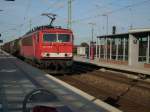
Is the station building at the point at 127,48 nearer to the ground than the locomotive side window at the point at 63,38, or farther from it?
nearer to the ground

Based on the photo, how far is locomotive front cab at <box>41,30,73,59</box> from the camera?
26.5m

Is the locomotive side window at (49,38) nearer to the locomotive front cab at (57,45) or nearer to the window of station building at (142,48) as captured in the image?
the locomotive front cab at (57,45)

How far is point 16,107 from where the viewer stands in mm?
11148

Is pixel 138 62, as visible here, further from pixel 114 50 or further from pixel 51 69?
pixel 51 69

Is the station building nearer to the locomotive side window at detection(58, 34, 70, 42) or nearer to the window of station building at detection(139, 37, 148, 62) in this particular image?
the window of station building at detection(139, 37, 148, 62)

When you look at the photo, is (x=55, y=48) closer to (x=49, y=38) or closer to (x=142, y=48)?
(x=49, y=38)

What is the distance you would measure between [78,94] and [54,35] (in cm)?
1293

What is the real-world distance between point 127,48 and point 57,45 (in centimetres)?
1634

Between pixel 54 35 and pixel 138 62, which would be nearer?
pixel 54 35

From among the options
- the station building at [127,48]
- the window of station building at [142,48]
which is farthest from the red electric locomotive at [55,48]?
the window of station building at [142,48]

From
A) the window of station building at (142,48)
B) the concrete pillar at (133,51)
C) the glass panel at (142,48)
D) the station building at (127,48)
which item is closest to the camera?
the station building at (127,48)

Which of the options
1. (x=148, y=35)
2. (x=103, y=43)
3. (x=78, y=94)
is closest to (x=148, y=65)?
(x=148, y=35)

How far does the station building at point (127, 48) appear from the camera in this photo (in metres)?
37.4

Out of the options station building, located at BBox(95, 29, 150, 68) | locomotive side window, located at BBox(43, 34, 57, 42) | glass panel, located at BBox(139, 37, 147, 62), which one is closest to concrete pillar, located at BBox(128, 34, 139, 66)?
station building, located at BBox(95, 29, 150, 68)
